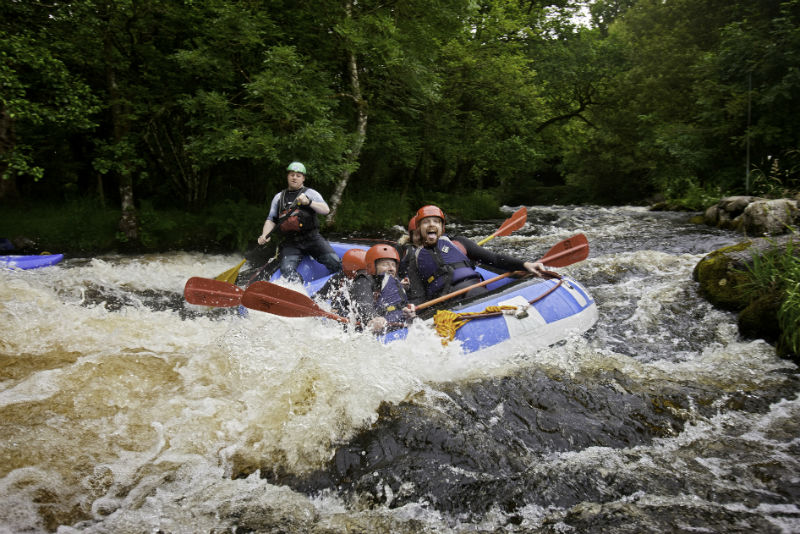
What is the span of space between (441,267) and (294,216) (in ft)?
6.20

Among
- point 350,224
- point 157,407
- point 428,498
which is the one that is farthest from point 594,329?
point 350,224

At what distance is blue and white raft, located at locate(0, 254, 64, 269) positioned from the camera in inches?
243

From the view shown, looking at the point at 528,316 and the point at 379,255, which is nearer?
the point at 528,316

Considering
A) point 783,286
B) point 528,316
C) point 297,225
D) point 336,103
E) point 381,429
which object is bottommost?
point 381,429

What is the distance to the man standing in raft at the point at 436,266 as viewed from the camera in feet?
14.0

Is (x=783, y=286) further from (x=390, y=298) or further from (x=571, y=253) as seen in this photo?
(x=390, y=298)

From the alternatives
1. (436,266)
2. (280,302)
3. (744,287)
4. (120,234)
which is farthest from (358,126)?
(744,287)

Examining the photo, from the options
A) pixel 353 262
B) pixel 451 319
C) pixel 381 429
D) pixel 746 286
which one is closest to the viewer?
pixel 381 429

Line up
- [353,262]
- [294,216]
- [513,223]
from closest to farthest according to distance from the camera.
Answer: [353,262], [294,216], [513,223]

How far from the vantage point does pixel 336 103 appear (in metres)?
8.39


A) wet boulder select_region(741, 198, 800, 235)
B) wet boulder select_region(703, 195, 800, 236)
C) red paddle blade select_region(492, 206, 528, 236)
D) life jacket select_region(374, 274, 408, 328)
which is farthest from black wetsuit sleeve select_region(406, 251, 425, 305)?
wet boulder select_region(741, 198, 800, 235)

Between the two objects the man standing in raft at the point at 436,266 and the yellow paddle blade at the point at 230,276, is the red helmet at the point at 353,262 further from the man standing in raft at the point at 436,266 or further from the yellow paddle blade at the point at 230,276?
the yellow paddle blade at the point at 230,276

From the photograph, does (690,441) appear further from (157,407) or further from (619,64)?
(619,64)

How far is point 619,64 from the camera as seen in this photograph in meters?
18.0
